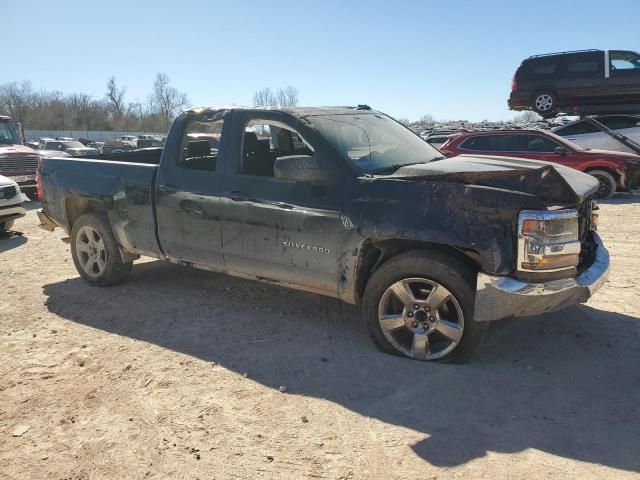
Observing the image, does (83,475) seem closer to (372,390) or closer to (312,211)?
(372,390)

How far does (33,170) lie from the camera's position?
45.3ft

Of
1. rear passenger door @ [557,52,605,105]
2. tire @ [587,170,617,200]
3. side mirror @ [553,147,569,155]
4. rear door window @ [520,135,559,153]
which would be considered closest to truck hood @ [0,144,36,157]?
rear door window @ [520,135,559,153]

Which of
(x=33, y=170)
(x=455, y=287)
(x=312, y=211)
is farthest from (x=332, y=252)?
(x=33, y=170)

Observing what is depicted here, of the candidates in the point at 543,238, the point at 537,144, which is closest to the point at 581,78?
the point at 537,144

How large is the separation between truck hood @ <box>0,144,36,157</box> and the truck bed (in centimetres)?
863

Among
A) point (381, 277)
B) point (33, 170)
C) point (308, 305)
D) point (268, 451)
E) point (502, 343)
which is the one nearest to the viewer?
point (268, 451)

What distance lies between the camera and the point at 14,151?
13.6 metres

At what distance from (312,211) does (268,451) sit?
1.83 meters

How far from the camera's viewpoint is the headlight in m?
3.35

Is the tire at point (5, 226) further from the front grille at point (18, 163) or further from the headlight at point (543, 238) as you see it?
the headlight at point (543, 238)

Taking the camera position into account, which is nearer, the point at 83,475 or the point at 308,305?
the point at 83,475

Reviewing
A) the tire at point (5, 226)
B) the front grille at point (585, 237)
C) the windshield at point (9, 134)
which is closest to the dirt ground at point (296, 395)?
the front grille at point (585, 237)

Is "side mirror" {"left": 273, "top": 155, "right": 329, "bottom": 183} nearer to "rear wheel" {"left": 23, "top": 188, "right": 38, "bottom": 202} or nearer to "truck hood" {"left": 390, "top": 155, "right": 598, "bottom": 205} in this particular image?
"truck hood" {"left": 390, "top": 155, "right": 598, "bottom": 205}

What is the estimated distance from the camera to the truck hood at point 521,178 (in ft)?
11.2
